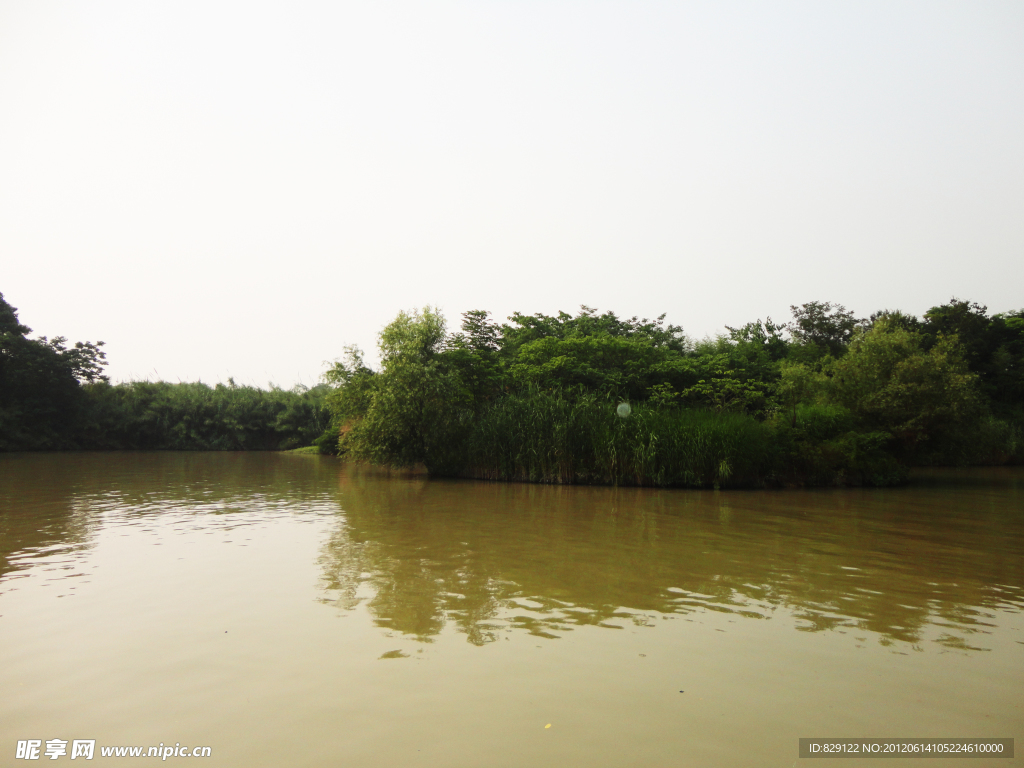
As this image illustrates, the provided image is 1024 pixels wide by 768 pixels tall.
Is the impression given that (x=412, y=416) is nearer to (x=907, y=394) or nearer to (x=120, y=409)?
(x=907, y=394)

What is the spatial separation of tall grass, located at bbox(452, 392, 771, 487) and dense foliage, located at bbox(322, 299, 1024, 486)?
38 mm

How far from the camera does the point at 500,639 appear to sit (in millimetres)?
5406

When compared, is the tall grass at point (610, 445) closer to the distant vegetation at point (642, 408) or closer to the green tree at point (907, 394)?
the distant vegetation at point (642, 408)

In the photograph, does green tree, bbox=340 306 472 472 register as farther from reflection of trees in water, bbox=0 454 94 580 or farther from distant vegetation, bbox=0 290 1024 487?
reflection of trees in water, bbox=0 454 94 580

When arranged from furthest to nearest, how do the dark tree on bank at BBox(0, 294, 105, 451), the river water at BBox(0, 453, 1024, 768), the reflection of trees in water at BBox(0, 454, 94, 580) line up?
the dark tree on bank at BBox(0, 294, 105, 451) → the reflection of trees in water at BBox(0, 454, 94, 580) → the river water at BBox(0, 453, 1024, 768)

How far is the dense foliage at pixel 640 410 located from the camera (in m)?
20.0

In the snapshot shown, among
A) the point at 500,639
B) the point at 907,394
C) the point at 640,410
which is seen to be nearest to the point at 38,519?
the point at 500,639

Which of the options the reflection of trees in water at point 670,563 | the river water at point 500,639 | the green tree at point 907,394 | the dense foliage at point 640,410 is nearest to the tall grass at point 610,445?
the dense foliage at point 640,410

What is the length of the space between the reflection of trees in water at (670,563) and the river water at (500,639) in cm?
5

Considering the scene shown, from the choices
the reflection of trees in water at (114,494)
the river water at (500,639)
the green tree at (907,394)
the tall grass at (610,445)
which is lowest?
the river water at (500,639)

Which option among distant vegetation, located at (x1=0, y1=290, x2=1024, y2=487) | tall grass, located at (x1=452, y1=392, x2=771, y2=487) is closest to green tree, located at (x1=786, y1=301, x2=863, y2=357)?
distant vegetation, located at (x1=0, y1=290, x2=1024, y2=487)

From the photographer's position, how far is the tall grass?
19.3m

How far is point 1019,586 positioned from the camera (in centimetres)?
767

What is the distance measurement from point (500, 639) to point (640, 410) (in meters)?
16.3
